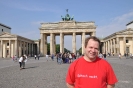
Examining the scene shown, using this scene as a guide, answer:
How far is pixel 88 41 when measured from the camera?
2994 millimetres

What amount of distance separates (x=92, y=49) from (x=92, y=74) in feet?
1.42

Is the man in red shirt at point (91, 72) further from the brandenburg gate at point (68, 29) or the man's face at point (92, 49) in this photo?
the brandenburg gate at point (68, 29)

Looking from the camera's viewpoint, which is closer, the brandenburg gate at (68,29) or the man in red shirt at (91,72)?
the man in red shirt at (91,72)

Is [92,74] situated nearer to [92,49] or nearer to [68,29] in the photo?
[92,49]

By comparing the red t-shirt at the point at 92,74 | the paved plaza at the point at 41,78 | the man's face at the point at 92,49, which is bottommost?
the paved plaza at the point at 41,78

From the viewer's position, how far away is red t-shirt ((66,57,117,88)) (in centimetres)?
277

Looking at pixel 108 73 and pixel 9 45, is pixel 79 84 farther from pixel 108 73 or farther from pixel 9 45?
pixel 9 45

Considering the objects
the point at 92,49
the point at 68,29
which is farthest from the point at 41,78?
the point at 68,29

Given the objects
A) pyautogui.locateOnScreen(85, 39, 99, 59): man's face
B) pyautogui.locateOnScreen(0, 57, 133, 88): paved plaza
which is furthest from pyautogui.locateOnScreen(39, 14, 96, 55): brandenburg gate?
pyautogui.locateOnScreen(85, 39, 99, 59): man's face

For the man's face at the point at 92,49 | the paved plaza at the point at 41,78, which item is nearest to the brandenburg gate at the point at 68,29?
the paved plaza at the point at 41,78

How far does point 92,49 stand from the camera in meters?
2.93

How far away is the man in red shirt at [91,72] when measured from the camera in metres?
2.78

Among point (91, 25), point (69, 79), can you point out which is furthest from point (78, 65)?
point (91, 25)

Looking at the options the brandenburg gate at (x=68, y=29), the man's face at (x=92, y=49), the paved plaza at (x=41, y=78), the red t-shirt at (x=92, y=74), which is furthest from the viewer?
the brandenburg gate at (x=68, y=29)
